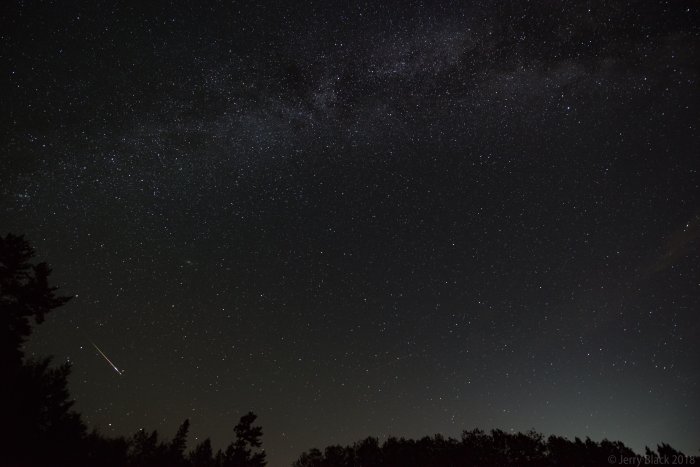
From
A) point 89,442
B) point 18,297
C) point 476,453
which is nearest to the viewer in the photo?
point 18,297

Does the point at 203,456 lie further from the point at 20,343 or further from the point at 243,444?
the point at 20,343

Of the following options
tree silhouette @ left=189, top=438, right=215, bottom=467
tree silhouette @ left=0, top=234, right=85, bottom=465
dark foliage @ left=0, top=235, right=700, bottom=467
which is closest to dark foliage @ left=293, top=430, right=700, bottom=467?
dark foliage @ left=0, top=235, right=700, bottom=467

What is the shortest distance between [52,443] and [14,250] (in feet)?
37.9

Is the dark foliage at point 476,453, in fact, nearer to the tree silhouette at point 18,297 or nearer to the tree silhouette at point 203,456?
the tree silhouette at point 203,456

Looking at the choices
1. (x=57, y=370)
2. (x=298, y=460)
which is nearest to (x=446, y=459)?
(x=298, y=460)

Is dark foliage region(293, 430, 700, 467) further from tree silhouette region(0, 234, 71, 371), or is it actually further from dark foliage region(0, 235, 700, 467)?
tree silhouette region(0, 234, 71, 371)

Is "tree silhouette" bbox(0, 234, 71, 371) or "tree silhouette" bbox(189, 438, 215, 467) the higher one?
"tree silhouette" bbox(189, 438, 215, 467)

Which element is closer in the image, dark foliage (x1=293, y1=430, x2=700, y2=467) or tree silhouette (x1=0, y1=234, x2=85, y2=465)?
tree silhouette (x1=0, y1=234, x2=85, y2=465)

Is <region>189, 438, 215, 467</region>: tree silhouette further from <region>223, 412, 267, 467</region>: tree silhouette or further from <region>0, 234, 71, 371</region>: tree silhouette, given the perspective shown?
<region>0, 234, 71, 371</region>: tree silhouette

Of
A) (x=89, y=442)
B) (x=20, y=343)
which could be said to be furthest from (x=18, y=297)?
(x=89, y=442)

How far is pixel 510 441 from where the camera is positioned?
249ft

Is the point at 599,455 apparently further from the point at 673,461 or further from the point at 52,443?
the point at 52,443

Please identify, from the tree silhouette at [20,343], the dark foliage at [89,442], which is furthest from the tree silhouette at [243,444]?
the tree silhouette at [20,343]

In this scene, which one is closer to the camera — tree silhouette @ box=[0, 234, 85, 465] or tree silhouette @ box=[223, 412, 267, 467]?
tree silhouette @ box=[0, 234, 85, 465]
